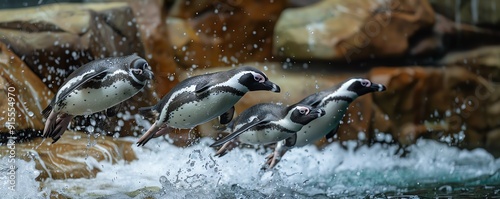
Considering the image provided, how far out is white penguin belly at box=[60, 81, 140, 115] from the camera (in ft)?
10.8

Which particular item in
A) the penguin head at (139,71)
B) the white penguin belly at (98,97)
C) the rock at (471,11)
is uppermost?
the rock at (471,11)

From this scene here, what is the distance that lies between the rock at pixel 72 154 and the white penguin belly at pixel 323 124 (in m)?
1.38

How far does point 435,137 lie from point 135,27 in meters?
2.74

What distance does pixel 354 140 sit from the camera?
6.46 m

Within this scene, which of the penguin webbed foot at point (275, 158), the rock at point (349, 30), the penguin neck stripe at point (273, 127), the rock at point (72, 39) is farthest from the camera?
the rock at point (349, 30)

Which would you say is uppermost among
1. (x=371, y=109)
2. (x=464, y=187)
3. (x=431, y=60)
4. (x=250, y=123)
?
(x=431, y=60)

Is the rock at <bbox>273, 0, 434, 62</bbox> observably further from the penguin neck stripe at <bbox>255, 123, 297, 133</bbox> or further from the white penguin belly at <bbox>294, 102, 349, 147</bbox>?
the penguin neck stripe at <bbox>255, 123, 297, 133</bbox>

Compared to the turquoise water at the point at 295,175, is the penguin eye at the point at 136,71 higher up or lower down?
higher up

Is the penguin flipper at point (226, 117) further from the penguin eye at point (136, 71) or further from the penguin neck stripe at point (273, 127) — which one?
the penguin eye at point (136, 71)

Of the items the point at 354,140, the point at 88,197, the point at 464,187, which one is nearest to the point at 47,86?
the point at 88,197

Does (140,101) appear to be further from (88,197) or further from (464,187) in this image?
(464,187)

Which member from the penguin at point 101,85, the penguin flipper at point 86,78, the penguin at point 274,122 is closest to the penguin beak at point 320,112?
the penguin at point 274,122

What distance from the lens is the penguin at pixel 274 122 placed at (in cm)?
359

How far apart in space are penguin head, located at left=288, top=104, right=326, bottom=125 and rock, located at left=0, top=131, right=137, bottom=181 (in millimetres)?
1540
